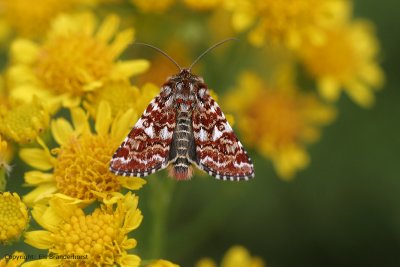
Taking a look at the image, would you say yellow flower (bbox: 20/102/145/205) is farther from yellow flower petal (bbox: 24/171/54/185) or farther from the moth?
the moth

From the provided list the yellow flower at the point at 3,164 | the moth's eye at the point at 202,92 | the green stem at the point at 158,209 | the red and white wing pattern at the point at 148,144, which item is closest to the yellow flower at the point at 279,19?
the moth's eye at the point at 202,92

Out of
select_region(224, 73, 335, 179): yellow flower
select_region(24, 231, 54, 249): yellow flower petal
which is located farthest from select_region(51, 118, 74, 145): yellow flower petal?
select_region(224, 73, 335, 179): yellow flower

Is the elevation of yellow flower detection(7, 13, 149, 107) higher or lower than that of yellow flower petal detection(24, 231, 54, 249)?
higher

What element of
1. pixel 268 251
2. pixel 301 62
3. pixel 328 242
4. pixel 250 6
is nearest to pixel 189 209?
pixel 268 251

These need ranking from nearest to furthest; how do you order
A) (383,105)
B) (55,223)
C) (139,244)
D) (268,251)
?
1. (55,223)
2. (139,244)
3. (268,251)
4. (383,105)

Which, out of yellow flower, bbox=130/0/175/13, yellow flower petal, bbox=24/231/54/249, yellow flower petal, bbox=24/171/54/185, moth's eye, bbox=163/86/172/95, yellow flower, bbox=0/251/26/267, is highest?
yellow flower, bbox=130/0/175/13

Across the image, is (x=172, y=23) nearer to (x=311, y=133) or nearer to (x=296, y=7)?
(x=296, y=7)
